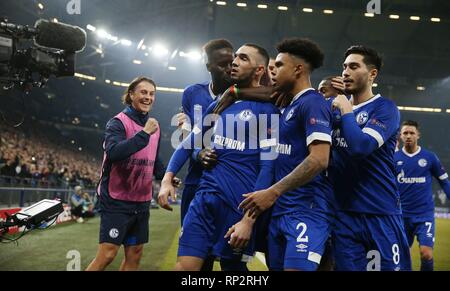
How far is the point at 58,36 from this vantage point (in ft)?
15.6

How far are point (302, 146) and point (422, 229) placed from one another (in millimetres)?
3857

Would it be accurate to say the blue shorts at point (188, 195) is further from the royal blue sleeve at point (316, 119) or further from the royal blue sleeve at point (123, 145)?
the royal blue sleeve at point (316, 119)

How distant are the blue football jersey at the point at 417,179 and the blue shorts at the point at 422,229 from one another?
0.08 metres

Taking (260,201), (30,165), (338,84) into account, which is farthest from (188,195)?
(30,165)

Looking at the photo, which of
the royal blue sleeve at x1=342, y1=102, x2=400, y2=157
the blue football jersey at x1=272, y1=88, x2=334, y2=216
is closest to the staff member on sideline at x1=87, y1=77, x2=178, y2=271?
the blue football jersey at x1=272, y1=88, x2=334, y2=216

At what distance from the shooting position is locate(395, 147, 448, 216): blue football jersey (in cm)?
598

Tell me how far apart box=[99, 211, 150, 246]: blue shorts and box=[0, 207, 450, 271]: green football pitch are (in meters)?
2.30

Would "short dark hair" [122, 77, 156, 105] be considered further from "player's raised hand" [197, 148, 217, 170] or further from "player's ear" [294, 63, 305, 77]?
"player's ear" [294, 63, 305, 77]

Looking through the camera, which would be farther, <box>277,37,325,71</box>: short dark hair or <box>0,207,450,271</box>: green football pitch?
<box>0,207,450,271</box>: green football pitch

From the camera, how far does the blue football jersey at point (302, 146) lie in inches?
108

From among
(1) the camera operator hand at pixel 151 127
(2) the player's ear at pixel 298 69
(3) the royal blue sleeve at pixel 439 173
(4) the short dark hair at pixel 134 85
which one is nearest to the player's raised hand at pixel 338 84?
(2) the player's ear at pixel 298 69

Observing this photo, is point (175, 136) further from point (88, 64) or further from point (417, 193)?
point (88, 64)
